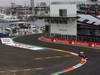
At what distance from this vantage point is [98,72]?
30.0 metres

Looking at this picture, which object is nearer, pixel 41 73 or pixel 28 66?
pixel 41 73

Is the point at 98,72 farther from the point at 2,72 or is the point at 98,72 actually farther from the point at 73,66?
the point at 2,72

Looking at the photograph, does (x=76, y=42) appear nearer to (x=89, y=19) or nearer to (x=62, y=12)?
(x=89, y=19)

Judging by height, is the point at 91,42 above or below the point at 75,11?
below

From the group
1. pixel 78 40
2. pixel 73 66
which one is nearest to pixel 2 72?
pixel 73 66

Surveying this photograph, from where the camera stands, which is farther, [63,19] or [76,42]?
[63,19]

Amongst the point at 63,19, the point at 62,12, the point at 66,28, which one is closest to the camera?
the point at 66,28

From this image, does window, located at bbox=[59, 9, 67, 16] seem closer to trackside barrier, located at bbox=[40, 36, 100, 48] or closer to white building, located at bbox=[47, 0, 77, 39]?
white building, located at bbox=[47, 0, 77, 39]

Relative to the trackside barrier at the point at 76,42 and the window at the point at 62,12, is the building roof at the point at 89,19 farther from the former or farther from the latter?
the trackside barrier at the point at 76,42

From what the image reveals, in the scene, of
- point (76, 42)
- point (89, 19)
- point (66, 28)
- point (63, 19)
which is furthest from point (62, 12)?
point (76, 42)

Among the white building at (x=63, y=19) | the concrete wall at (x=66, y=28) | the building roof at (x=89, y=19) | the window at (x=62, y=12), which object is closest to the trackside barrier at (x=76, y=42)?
the white building at (x=63, y=19)

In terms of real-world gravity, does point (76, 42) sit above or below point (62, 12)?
below

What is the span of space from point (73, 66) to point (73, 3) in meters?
37.5

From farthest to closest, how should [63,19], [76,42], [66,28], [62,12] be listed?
[62,12] → [63,19] → [66,28] → [76,42]
